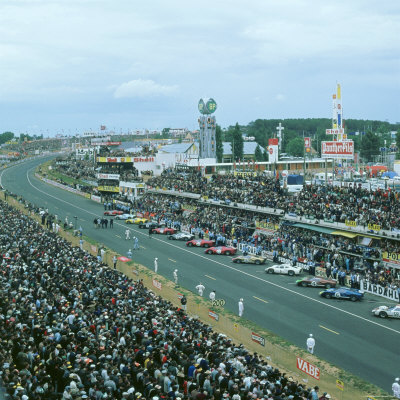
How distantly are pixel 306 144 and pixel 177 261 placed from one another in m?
27.3

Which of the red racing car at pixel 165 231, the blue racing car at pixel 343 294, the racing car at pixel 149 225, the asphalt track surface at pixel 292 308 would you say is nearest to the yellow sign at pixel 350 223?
the asphalt track surface at pixel 292 308

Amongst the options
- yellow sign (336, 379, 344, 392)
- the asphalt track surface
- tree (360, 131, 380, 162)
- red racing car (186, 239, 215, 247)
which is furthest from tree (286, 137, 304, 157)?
yellow sign (336, 379, 344, 392)

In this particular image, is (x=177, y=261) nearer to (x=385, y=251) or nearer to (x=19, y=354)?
(x=385, y=251)

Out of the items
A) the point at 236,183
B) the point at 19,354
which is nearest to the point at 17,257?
the point at 19,354

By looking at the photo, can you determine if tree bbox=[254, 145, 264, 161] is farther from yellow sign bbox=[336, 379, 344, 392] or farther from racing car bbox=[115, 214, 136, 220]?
yellow sign bbox=[336, 379, 344, 392]

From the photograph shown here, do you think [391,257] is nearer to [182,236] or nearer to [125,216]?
[182,236]

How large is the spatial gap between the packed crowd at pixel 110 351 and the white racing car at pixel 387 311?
14.0m

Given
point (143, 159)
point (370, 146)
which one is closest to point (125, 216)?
point (143, 159)

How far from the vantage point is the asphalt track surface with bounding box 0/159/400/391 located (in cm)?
2792

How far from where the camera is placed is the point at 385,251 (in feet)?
139

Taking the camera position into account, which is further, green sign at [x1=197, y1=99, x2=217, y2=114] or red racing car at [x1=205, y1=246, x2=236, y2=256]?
green sign at [x1=197, y1=99, x2=217, y2=114]

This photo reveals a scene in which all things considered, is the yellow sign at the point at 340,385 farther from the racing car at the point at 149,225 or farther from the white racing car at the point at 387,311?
the racing car at the point at 149,225

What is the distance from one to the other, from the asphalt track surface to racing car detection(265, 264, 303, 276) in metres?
0.74

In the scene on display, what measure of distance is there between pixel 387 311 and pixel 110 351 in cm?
2124
